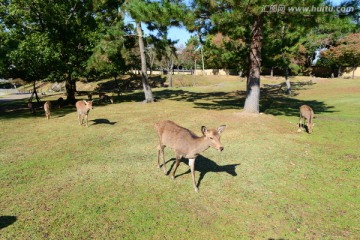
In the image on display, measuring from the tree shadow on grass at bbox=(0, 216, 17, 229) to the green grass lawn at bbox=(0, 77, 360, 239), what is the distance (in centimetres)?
2

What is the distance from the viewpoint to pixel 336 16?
14.9 metres

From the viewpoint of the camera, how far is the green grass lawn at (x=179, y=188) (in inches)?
250

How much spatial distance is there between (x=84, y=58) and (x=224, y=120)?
16.3 metres

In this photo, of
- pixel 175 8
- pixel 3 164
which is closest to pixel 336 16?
pixel 175 8

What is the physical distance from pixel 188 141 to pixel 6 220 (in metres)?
5.09

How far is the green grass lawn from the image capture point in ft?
20.9

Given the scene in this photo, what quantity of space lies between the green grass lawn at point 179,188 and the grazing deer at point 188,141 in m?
1.02

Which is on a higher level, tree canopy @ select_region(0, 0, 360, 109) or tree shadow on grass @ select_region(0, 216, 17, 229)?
tree canopy @ select_region(0, 0, 360, 109)

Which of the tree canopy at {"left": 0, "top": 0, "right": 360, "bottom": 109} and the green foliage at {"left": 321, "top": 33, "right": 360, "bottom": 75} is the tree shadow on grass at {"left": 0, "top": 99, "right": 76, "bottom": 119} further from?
the green foliage at {"left": 321, "top": 33, "right": 360, "bottom": 75}

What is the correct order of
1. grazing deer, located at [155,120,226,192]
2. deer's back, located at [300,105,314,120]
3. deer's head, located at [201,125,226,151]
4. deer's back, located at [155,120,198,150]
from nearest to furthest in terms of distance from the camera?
1. deer's head, located at [201,125,226,151]
2. grazing deer, located at [155,120,226,192]
3. deer's back, located at [155,120,198,150]
4. deer's back, located at [300,105,314,120]

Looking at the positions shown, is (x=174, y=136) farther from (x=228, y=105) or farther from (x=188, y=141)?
(x=228, y=105)

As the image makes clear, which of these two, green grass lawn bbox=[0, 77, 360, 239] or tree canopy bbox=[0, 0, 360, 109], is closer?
green grass lawn bbox=[0, 77, 360, 239]

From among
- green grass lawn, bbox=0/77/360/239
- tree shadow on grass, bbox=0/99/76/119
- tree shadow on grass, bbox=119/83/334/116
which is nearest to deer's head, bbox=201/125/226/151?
green grass lawn, bbox=0/77/360/239

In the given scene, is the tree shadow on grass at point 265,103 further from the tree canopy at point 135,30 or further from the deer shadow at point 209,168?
the deer shadow at point 209,168
